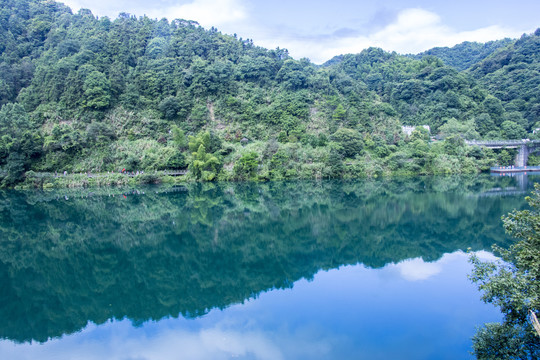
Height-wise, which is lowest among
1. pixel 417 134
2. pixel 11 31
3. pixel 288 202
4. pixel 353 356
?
pixel 353 356

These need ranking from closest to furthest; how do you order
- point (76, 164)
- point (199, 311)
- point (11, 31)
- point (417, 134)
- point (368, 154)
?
point (199, 311) → point (76, 164) → point (368, 154) → point (417, 134) → point (11, 31)

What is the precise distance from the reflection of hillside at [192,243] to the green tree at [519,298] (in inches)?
235

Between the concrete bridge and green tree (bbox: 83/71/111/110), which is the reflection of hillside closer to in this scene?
green tree (bbox: 83/71/111/110)

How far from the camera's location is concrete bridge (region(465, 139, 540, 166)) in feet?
142

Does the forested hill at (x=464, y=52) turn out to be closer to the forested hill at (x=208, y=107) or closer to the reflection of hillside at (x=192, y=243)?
the forested hill at (x=208, y=107)

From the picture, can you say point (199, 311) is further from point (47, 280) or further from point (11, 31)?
point (11, 31)

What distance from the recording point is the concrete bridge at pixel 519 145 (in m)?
43.2

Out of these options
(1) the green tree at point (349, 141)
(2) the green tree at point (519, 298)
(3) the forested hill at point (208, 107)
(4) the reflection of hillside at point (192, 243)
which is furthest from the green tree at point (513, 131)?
(2) the green tree at point (519, 298)

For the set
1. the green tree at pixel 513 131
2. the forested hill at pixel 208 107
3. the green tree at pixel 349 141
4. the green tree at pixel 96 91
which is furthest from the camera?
the green tree at pixel 513 131

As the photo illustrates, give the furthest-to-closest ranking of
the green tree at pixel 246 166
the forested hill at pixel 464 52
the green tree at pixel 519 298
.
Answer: the forested hill at pixel 464 52, the green tree at pixel 246 166, the green tree at pixel 519 298

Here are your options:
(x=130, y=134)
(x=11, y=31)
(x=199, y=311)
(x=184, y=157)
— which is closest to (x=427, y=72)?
(x=184, y=157)

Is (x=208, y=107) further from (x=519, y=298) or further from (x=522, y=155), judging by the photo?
(x=519, y=298)

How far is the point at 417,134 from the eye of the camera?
43.0 m

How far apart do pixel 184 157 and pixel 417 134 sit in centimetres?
2855
